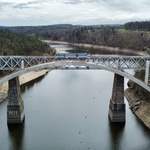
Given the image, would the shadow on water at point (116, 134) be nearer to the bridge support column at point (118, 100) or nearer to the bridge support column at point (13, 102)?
the bridge support column at point (118, 100)

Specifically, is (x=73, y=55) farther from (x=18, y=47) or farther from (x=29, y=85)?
(x=18, y=47)

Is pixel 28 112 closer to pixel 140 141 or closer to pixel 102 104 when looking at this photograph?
pixel 102 104

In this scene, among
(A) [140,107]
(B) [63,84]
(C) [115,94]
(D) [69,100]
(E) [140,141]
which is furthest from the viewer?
(B) [63,84]

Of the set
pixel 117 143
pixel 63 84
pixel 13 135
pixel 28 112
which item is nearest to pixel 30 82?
pixel 63 84

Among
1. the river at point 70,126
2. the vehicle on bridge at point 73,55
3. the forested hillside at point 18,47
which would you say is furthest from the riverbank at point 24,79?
the vehicle on bridge at point 73,55

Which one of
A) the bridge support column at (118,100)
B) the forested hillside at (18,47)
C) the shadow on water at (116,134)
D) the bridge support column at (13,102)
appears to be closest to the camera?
the shadow on water at (116,134)

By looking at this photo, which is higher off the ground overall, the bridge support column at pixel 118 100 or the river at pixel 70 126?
the bridge support column at pixel 118 100

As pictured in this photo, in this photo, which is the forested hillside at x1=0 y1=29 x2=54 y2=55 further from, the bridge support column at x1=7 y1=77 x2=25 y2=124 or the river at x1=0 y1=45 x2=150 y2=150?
the bridge support column at x1=7 y1=77 x2=25 y2=124
